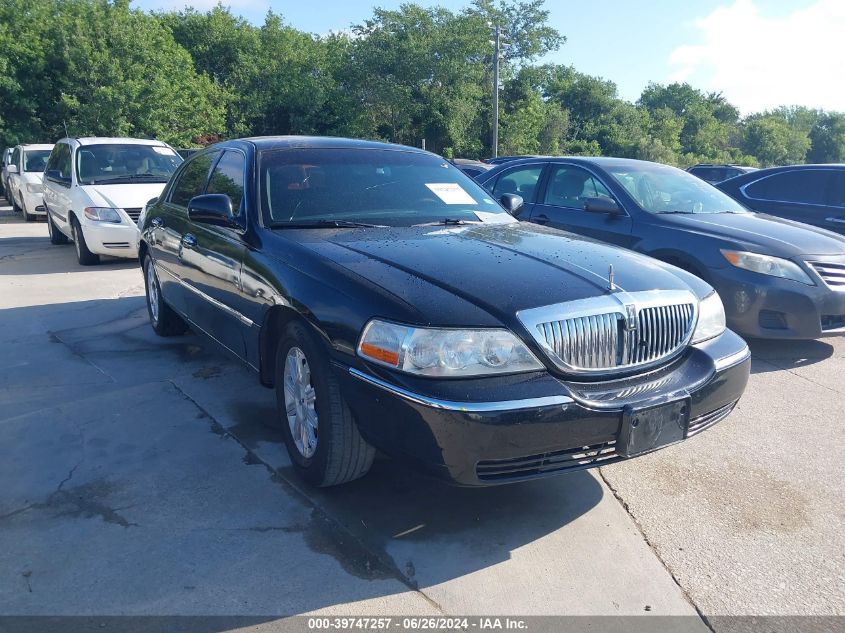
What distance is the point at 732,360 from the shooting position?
3404 mm

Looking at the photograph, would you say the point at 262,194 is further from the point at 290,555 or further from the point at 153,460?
the point at 290,555

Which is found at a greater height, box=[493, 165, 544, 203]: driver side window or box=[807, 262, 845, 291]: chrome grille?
box=[493, 165, 544, 203]: driver side window

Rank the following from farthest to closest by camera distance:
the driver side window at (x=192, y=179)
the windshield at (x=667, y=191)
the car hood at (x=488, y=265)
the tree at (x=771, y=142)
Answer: the tree at (x=771, y=142) < the windshield at (x=667, y=191) < the driver side window at (x=192, y=179) < the car hood at (x=488, y=265)

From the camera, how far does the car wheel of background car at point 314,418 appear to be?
3154 millimetres

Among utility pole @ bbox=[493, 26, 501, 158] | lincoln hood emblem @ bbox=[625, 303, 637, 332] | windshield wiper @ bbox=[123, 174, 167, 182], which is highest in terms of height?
utility pole @ bbox=[493, 26, 501, 158]

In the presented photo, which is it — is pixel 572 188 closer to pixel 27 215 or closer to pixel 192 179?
pixel 192 179

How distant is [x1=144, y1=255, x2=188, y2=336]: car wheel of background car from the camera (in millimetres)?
6102

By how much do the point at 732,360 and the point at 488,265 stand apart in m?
1.23

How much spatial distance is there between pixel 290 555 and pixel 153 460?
1265 millimetres

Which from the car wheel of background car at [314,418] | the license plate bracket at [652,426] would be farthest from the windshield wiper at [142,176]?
the license plate bracket at [652,426]

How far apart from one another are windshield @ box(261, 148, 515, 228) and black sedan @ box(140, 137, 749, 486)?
0.04 ft

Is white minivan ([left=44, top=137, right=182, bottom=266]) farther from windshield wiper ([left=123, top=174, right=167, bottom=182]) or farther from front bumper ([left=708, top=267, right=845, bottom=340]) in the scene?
front bumper ([left=708, top=267, right=845, bottom=340])

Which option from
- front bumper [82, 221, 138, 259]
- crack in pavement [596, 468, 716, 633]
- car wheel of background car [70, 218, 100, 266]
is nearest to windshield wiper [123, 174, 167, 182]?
car wheel of background car [70, 218, 100, 266]

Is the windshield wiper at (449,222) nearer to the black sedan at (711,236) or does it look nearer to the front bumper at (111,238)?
the black sedan at (711,236)
